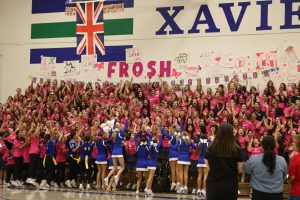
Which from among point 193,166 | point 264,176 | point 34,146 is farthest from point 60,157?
point 264,176

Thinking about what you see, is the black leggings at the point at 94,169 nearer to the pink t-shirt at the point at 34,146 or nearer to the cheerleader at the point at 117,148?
the cheerleader at the point at 117,148

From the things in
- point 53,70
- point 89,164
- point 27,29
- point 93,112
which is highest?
point 27,29

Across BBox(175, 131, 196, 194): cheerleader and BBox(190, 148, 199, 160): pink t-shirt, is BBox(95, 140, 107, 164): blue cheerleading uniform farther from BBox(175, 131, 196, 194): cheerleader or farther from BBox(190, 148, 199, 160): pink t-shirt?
BBox(190, 148, 199, 160): pink t-shirt

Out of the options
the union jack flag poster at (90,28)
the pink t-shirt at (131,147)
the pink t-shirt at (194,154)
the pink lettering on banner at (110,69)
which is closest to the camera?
A: the pink t-shirt at (194,154)

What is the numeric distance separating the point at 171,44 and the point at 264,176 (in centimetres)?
1697

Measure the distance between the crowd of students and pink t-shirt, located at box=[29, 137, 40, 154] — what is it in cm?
4

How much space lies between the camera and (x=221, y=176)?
6.59 metres

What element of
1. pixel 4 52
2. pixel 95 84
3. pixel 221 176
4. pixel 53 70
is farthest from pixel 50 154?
pixel 221 176

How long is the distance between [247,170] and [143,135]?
1077cm

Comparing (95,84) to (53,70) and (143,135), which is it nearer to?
(53,70)

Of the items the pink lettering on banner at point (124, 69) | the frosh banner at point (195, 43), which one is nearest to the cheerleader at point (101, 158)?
the frosh banner at point (195, 43)

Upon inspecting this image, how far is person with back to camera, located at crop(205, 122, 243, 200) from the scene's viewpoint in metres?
6.55

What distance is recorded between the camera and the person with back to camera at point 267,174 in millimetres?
6574

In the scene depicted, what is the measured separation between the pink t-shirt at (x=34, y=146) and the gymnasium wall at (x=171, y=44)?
629 cm
